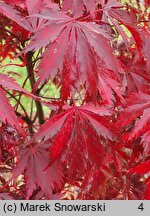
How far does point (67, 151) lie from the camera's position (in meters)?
0.83

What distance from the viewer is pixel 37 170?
1.02 m

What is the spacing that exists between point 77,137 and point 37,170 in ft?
0.78

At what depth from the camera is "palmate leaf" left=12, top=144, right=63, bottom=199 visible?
1.00m

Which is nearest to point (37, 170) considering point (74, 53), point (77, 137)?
point (77, 137)

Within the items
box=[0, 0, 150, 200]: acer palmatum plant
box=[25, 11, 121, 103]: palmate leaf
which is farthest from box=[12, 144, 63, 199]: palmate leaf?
box=[25, 11, 121, 103]: palmate leaf

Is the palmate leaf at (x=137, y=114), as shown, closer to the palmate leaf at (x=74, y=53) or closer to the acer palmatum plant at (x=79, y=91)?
the acer palmatum plant at (x=79, y=91)

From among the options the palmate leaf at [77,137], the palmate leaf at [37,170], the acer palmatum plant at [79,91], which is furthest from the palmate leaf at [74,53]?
the palmate leaf at [37,170]

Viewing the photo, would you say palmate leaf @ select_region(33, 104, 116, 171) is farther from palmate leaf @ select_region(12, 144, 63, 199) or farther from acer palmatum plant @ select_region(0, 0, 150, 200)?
palmate leaf @ select_region(12, 144, 63, 199)

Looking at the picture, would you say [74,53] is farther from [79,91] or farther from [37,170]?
[37,170]

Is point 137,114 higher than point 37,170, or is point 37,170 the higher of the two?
point 137,114

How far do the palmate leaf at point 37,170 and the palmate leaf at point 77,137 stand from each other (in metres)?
0.15

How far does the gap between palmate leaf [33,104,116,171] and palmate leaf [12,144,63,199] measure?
0.15 meters

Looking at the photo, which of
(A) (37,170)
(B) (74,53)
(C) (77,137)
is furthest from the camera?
(A) (37,170)

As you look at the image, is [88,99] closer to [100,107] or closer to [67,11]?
[100,107]
